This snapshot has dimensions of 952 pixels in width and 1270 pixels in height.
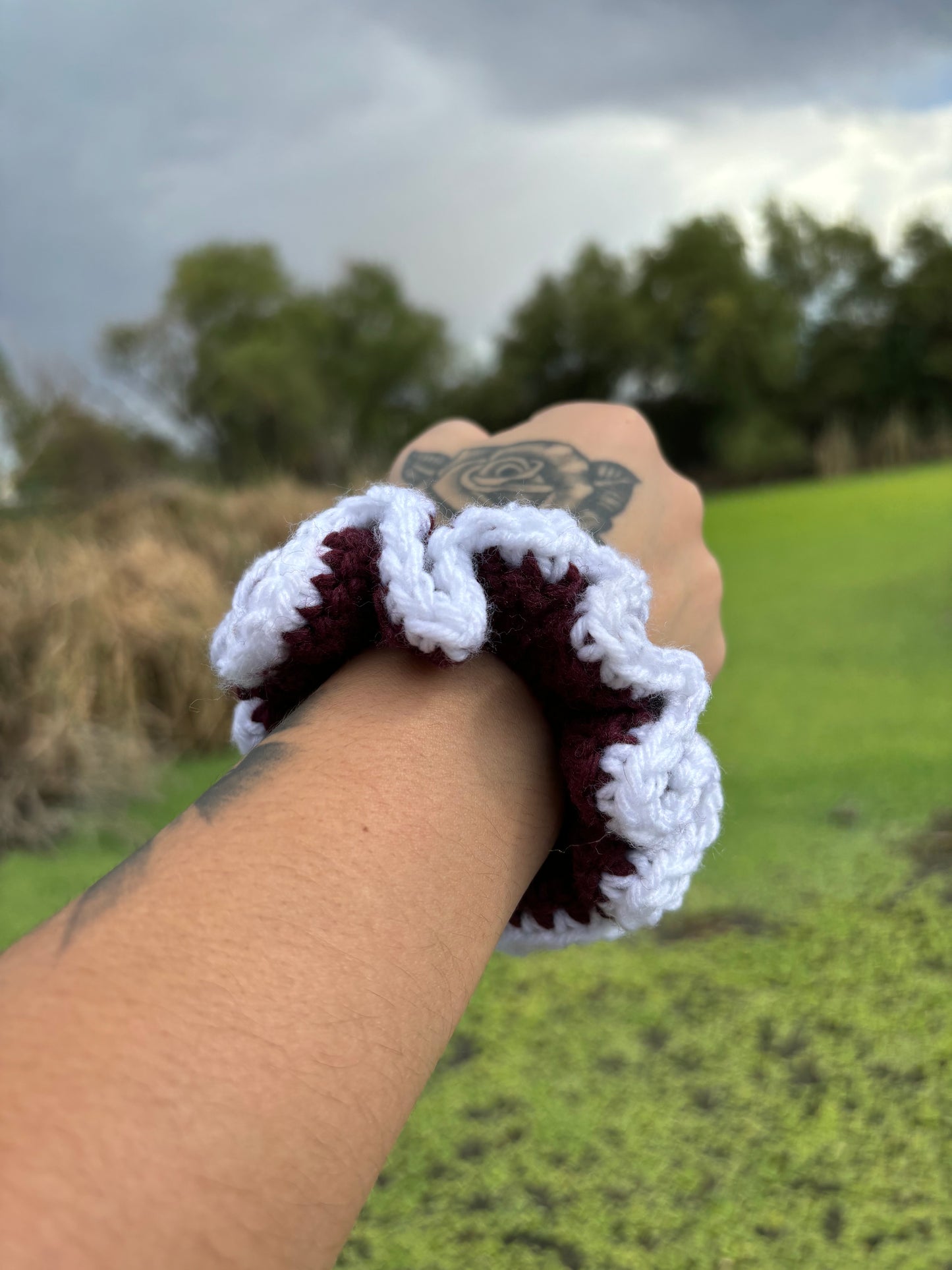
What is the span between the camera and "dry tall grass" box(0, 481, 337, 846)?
129 centimetres

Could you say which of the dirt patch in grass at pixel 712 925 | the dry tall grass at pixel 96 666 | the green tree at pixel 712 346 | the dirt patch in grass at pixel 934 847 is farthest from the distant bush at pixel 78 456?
the green tree at pixel 712 346

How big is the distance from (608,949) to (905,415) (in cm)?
718

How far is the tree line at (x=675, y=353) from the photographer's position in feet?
22.6

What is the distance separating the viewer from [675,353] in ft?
24.3

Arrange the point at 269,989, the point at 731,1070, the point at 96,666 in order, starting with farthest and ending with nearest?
1. the point at 96,666
2. the point at 731,1070
3. the point at 269,989

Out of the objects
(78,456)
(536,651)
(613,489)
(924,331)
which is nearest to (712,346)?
(924,331)

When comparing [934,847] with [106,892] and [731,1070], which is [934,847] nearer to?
[731,1070]

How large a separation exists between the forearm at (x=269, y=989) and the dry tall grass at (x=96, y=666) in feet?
2.61

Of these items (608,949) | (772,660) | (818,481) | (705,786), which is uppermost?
(705,786)

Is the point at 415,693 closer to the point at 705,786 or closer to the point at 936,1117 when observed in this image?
the point at 705,786

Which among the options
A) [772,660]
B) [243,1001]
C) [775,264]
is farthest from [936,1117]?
[775,264]

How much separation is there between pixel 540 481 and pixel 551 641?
22 centimetres

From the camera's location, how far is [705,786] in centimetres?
39

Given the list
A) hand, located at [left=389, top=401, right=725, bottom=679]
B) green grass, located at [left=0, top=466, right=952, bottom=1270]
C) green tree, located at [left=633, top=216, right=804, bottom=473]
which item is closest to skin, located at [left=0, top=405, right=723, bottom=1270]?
hand, located at [left=389, top=401, right=725, bottom=679]
